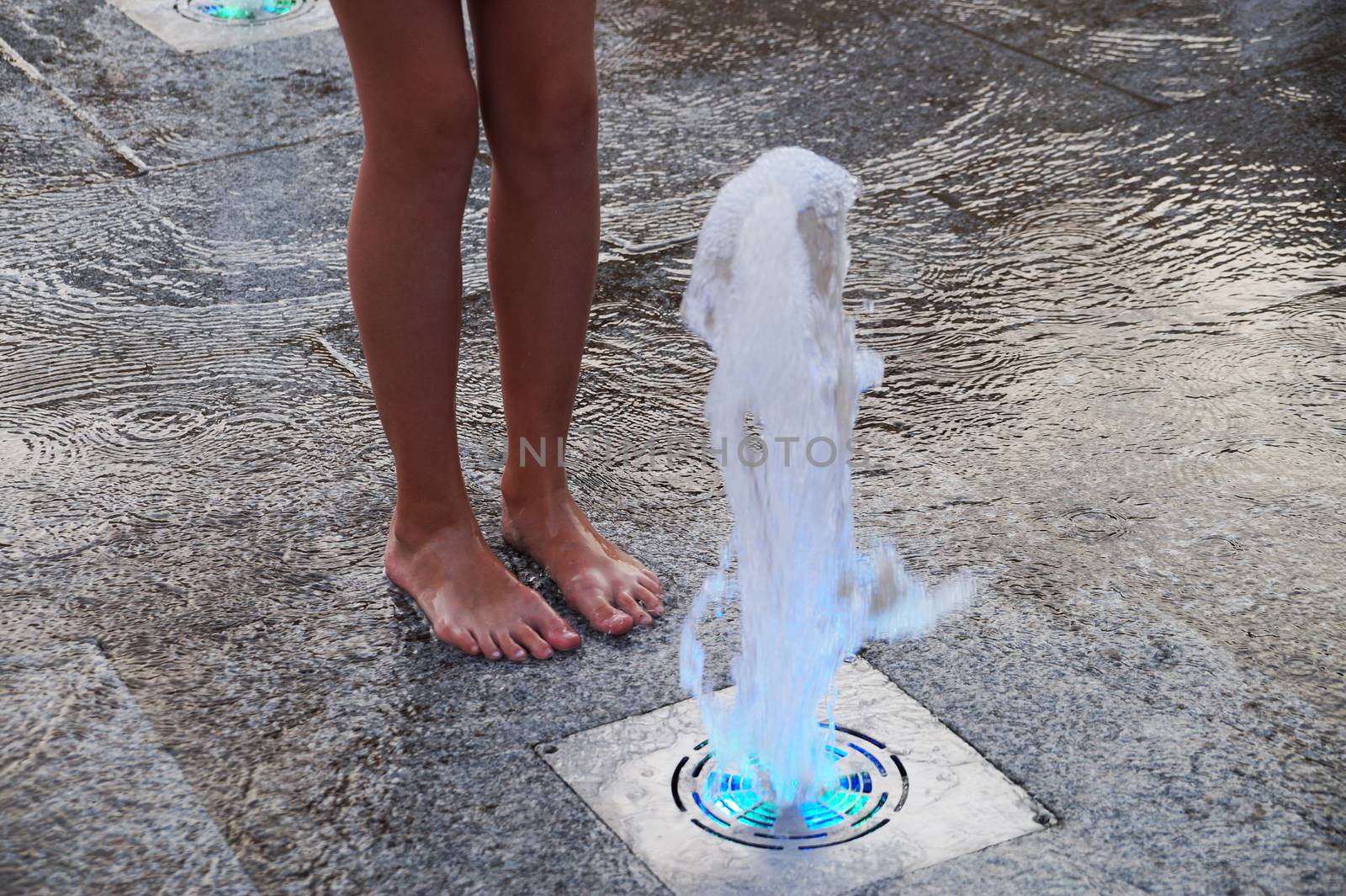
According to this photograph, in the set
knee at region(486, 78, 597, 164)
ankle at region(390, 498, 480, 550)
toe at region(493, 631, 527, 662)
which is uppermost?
knee at region(486, 78, 597, 164)

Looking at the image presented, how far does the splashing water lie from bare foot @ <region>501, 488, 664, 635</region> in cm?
27

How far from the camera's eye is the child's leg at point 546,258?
2.08 metres

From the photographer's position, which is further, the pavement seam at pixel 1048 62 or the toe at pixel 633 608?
the pavement seam at pixel 1048 62

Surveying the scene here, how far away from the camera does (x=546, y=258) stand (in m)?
2.19

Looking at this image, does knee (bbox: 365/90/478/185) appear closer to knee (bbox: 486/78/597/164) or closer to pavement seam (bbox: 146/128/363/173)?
knee (bbox: 486/78/597/164)

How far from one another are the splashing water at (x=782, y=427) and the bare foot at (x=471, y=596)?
0.29 meters

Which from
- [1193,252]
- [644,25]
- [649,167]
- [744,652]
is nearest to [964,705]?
[744,652]

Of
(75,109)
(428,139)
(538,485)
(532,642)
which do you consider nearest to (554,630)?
(532,642)

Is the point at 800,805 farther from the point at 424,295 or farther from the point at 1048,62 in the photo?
the point at 1048,62

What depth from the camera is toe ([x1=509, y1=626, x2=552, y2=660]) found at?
2.11 meters

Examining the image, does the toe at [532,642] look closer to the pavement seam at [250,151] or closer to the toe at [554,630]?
the toe at [554,630]

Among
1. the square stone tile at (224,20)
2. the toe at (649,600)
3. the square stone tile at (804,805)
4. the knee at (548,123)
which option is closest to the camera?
the square stone tile at (804,805)

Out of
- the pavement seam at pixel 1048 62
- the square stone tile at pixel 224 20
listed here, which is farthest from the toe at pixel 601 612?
the square stone tile at pixel 224 20

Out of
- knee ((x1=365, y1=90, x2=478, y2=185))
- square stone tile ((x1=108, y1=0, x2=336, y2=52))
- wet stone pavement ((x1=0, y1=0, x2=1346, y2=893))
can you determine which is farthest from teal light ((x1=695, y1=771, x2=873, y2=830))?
square stone tile ((x1=108, y1=0, x2=336, y2=52))
